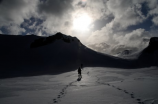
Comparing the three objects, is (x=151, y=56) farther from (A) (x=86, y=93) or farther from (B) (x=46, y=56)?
(A) (x=86, y=93)

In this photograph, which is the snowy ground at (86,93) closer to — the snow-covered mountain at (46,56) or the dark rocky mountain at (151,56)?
the snow-covered mountain at (46,56)

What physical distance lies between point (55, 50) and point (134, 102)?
58804mm

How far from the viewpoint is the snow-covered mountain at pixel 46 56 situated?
48.2 m

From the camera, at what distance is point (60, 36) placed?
73.8 meters

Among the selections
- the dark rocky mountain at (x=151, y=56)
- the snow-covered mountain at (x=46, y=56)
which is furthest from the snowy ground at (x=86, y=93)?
the dark rocky mountain at (x=151, y=56)

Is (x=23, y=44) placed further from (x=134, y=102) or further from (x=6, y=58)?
(x=134, y=102)

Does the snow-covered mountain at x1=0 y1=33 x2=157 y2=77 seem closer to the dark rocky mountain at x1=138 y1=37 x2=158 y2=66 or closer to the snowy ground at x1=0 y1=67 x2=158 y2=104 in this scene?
the dark rocky mountain at x1=138 y1=37 x2=158 y2=66

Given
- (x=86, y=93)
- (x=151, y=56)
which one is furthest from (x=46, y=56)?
(x=151, y=56)

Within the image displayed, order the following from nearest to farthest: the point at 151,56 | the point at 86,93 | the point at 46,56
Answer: the point at 86,93 < the point at 46,56 < the point at 151,56

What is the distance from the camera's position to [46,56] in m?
58.2

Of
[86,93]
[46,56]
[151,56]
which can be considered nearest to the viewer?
[86,93]

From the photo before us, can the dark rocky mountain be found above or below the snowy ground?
above

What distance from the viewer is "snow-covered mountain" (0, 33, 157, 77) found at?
48.2 metres

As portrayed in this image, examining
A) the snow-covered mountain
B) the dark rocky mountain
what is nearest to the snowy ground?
the snow-covered mountain
